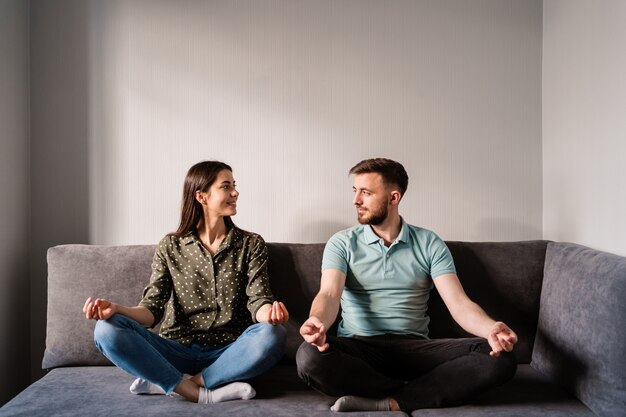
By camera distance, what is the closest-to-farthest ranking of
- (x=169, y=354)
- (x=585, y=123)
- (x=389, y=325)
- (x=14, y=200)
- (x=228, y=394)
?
(x=228, y=394), (x=169, y=354), (x=389, y=325), (x=585, y=123), (x=14, y=200)

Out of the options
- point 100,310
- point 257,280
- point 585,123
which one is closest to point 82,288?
point 100,310

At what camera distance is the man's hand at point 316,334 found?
1842 mm

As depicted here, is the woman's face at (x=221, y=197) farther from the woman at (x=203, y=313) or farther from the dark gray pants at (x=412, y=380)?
the dark gray pants at (x=412, y=380)

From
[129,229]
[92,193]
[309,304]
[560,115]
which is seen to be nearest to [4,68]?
[92,193]

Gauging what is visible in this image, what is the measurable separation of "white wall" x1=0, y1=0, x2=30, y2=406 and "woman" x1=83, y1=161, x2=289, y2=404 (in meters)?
0.75

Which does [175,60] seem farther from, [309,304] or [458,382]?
[458,382]

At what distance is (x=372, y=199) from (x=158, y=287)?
888 mm

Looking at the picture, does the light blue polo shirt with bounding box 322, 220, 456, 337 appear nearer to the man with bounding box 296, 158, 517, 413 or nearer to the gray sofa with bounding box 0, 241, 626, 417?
the man with bounding box 296, 158, 517, 413

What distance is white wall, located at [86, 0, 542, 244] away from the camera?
2.74 m

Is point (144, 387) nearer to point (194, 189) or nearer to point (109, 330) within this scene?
point (109, 330)

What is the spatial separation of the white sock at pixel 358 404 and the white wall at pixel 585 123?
3.24 ft

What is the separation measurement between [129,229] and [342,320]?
1.11m

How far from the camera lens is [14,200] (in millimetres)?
2602

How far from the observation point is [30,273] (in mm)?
2758
